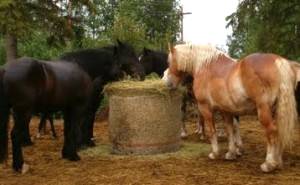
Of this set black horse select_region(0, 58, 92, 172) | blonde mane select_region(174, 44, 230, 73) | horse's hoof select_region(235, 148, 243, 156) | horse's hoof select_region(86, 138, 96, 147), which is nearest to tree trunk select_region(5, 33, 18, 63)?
horse's hoof select_region(86, 138, 96, 147)

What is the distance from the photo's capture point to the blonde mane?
315 inches

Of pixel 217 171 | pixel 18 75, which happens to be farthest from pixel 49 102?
pixel 217 171

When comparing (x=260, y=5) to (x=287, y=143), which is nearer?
(x=287, y=143)

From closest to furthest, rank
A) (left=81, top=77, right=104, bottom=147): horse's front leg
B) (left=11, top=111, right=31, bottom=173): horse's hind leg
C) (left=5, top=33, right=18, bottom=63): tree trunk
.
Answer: (left=11, top=111, right=31, bottom=173): horse's hind leg, (left=81, top=77, right=104, bottom=147): horse's front leg, (left=5, top=33, right=18, bottom=63): tree trunk

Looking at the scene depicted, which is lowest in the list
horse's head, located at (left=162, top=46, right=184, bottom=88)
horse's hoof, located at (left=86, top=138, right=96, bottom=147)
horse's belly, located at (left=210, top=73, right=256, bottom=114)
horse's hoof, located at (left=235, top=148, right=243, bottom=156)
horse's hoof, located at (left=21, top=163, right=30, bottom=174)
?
horse's hoof, located at (left=86, top=138, right=96, bottom=147)

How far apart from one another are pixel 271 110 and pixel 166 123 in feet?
6.61

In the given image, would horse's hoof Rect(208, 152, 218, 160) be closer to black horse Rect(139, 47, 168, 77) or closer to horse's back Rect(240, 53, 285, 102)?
horse's back Rect(240, 53, 285, 102)

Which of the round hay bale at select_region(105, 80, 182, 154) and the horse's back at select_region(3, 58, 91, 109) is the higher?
Result: the horse's back at select_region(3, 58, 91, 109)

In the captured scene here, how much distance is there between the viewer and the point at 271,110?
22.9ft

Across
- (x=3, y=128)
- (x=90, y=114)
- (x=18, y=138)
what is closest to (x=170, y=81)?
(x=90, y=114)

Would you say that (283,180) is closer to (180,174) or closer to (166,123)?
(180,174)

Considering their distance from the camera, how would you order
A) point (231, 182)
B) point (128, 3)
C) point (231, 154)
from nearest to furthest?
point (231, 182)
point (231, 154)
point (128, 3)

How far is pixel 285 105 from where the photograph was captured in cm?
677

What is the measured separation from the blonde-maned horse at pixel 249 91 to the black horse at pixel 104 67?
133 cm
